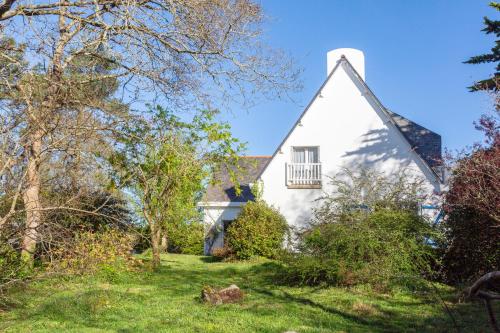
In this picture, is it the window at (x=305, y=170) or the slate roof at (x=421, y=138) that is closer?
the window at (x=305, y=170)

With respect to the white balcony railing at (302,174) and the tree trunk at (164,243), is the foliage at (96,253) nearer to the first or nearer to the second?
the white balcony railing at (302,174)

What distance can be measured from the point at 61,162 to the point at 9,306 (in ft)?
10.7

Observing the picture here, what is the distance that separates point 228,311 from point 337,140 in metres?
13.7

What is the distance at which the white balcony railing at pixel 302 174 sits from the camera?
21.9 metres

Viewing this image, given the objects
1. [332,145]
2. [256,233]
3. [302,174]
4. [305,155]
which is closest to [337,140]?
[332,145]

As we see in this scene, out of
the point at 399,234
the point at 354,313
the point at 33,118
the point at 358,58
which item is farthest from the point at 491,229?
the point at 358,58

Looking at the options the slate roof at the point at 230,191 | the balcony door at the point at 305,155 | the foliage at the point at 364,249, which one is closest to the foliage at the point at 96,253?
the foliage at the point at 364,249

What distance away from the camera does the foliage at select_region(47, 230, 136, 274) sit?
23.3ft

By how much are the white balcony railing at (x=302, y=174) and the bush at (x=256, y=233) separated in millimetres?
1888

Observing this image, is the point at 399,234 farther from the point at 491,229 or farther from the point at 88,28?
the point at 88,28

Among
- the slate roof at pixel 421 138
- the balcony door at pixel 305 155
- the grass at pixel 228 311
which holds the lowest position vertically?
the grass at pixel 228 311

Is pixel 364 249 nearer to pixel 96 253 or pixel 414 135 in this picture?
pixel 96 253

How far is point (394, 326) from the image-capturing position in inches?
331

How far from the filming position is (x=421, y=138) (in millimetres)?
23328
